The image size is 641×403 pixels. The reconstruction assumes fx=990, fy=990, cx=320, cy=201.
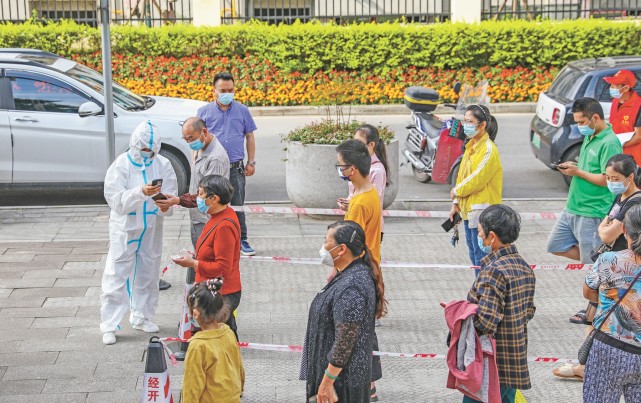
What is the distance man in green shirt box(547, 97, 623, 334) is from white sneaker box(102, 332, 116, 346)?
369 cm

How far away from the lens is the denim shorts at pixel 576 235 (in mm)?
7883

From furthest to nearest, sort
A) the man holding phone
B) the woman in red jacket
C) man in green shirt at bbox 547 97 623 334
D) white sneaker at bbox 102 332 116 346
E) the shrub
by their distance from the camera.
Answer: the shrub, the man holding phone, man in green shirt at bbox 547 97 623 334, white sneaker at bbox 102 332 116 346, the woman in red jacket

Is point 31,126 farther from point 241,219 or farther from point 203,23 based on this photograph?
Answer: point 203,23

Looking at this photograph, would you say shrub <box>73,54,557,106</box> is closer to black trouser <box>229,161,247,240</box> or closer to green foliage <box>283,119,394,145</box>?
green foliage <box>283,119,394,145</box>

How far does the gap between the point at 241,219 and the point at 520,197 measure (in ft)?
15.1

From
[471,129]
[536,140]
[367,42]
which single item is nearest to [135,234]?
[471,129]

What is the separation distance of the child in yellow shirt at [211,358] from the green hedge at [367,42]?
1639cm

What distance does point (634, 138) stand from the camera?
9039mm

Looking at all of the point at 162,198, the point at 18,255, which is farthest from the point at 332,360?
the point at 18,255

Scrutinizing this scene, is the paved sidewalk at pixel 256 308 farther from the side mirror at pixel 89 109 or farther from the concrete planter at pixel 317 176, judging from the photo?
the side mirror at pixel 89 109

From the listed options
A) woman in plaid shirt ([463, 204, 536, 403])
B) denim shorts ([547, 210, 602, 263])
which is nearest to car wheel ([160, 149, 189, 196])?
denim shorts ([547, 210, 602, 263])

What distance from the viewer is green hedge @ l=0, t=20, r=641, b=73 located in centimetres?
2148

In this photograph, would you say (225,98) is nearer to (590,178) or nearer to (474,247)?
(474,247)

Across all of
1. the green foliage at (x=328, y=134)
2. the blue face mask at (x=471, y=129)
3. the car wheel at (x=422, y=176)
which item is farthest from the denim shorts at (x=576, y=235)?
the car wheel at (x=422, y=176)
